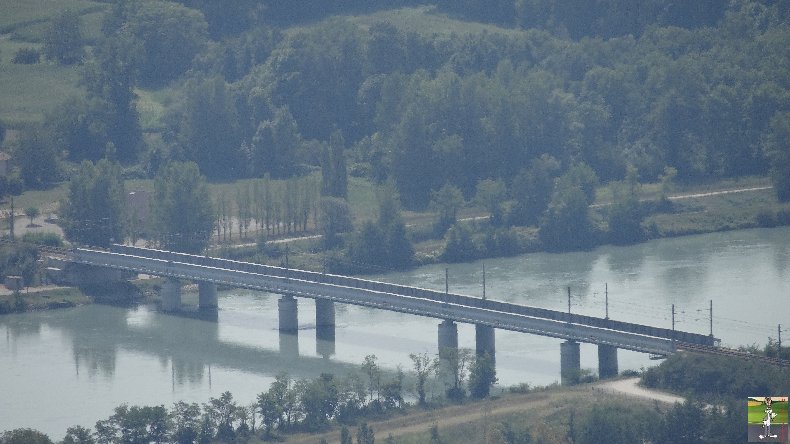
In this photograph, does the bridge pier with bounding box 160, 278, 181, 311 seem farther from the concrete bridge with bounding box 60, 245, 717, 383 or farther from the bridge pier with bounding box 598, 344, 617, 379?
the bridge pier with bounding box 598, 344, 617, 379

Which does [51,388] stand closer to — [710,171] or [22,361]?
[22,361]

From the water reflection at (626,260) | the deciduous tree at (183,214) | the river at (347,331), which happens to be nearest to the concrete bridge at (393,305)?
the river at (347,331)

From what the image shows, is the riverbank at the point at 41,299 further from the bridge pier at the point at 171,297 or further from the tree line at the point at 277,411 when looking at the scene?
the tree line at the point at 277,411

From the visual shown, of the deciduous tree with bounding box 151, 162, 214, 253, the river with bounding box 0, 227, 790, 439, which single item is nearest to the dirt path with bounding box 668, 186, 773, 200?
the river with bounding box 0, 227, 790, 439

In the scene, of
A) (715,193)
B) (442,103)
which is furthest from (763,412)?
(442,103)

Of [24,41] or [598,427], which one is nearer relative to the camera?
[598,427]

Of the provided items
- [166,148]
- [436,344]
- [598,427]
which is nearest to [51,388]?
[436,344]
